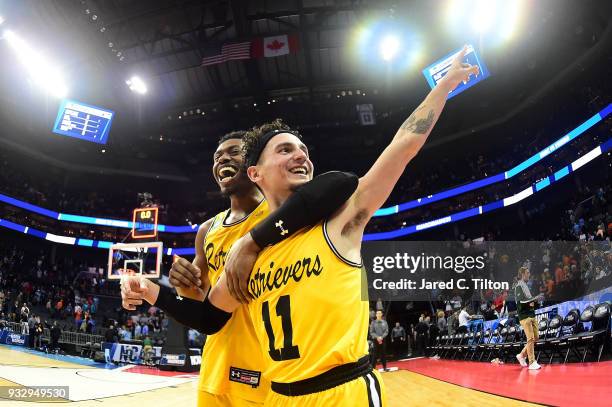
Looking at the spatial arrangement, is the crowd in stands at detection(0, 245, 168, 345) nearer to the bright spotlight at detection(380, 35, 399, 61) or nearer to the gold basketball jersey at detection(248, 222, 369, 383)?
the bright spotlight at detection(380, 35, 399, 61)

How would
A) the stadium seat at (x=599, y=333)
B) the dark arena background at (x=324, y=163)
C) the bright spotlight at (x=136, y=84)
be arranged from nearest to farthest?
the stadium seat at (x=599, y=333)
the dark arena background at (x=324, y=163)
the bright spotlight at (x=136, y=84)

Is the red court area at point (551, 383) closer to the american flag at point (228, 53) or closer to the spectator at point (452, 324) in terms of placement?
the spectator at point (452, 324)

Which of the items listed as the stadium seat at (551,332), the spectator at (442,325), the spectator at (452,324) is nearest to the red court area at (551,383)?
the stadium seat at (551,332)

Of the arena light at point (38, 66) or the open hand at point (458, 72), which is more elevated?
the arena light at point (38, 66)

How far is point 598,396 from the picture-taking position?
4.58 metres

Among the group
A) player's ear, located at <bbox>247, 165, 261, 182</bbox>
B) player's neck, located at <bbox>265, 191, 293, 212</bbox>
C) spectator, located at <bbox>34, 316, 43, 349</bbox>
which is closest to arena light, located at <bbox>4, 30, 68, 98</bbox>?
spectator, located at <bbox>34, 316, 43, 349</bbox>

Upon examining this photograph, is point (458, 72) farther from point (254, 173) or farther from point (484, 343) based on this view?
point (484, 343)

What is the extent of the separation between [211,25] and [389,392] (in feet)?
42.7

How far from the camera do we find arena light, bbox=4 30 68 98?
1399 centimetres

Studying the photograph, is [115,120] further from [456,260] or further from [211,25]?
[456,260]

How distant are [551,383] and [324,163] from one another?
22.3m

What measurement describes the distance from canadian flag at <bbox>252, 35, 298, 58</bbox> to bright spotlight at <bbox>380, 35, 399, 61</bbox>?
124 inches
